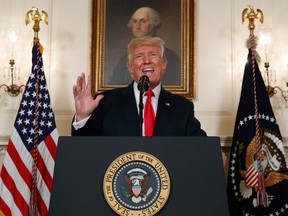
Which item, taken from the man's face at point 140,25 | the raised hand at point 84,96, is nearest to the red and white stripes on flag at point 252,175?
the raised hand at point 84,96

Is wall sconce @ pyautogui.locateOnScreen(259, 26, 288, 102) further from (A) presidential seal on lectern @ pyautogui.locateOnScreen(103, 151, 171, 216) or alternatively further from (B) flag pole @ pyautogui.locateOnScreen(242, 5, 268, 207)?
(A) presidential seal on lectern @ pyautogui.locateOnScreen(103, 151, 171, 216)

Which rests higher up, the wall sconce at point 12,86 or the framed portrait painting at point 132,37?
the framed portrait painting at point 132,37

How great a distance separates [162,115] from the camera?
114 inches

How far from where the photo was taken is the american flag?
10.2 ft

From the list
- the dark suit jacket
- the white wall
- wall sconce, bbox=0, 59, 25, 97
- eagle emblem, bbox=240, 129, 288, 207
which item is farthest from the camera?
the white wall

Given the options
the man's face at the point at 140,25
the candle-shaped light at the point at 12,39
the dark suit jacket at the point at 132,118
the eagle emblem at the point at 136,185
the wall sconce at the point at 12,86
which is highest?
the man's face at the point at 140,25

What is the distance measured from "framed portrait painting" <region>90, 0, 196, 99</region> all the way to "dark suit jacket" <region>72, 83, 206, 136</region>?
35.1 inches

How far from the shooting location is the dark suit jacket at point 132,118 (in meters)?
2.79

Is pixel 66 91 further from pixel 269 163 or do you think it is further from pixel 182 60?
pixel 269 163

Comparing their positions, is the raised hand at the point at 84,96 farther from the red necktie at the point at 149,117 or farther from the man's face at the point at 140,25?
the man's face at the point at 140,25

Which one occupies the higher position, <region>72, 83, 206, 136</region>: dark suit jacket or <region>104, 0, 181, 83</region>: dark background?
<region>104, 0, 181, 83</region>: dark background

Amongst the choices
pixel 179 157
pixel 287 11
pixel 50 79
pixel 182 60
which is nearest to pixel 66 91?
pixel 50 79

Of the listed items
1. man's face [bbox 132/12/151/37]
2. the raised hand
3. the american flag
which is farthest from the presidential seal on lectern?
man's face [bbox 132/12/151/37]

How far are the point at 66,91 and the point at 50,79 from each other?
0.63 feet
